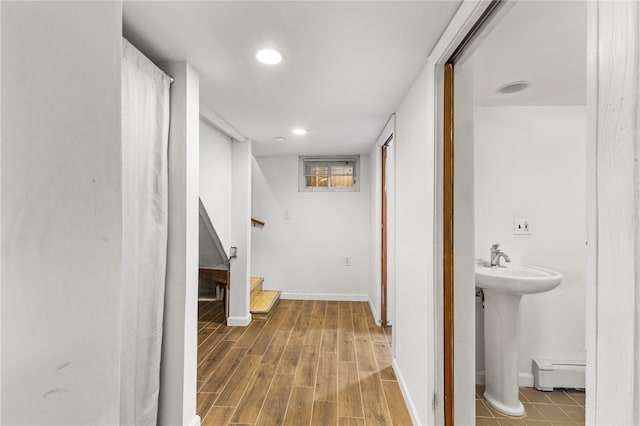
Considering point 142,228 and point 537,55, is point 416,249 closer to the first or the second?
point 537,55

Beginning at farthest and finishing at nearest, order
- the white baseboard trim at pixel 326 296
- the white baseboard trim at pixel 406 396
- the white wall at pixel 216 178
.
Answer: the white baseboard trim at pixel 326 296 < the white wall at pixel 216 178 < the white baseboard trim at pixel 406 396

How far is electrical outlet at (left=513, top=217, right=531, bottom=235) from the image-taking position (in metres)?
1.18

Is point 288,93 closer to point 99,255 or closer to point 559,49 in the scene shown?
point 559,49

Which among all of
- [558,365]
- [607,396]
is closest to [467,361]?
[558,365]

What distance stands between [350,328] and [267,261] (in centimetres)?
171

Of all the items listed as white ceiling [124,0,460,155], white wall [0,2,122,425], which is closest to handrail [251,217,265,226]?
white ceiling [124,0,460,155]

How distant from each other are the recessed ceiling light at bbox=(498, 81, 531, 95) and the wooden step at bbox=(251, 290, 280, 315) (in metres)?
3.34

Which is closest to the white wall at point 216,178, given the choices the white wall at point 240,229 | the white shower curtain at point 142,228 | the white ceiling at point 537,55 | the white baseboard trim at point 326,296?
the white wall at point 240,229

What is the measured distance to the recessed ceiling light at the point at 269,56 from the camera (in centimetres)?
157

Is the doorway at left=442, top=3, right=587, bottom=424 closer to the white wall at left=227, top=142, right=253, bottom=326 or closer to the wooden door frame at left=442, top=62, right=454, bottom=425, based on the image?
the wooden door frame at left=442, top=62, right=454, bottom=425

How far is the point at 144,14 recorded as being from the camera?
1276 millimetres

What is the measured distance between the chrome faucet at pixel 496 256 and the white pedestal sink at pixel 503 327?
0.08 ft

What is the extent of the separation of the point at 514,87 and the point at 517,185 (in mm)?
438

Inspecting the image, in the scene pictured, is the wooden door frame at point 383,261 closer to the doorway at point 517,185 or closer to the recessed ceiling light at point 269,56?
the doorway at point 517,185
